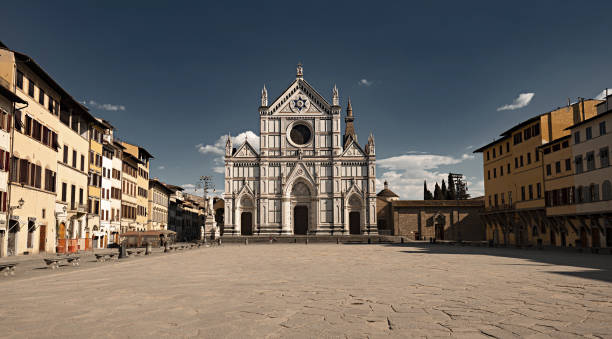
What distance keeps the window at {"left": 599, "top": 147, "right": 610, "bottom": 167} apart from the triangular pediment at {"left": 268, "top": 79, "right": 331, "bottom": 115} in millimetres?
35624

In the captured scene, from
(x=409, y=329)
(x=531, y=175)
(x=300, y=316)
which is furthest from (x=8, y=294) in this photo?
(x=531, y=175)

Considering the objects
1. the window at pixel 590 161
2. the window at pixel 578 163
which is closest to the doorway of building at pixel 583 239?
the window at pixel 578 163

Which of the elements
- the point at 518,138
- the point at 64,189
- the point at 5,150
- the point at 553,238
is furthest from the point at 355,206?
the point at 5,150

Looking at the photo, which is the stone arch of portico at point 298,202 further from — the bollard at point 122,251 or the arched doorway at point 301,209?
the bollard at point 122,251

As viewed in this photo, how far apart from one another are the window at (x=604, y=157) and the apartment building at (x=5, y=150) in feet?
128

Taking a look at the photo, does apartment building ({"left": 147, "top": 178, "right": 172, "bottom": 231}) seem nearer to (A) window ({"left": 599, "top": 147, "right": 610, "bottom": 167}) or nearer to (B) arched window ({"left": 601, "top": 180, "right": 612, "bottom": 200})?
(B) arched window ({"left": 601, "top": 180, "right": 612, "bottom": 200})

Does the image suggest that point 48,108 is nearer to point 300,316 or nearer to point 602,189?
point 300,316

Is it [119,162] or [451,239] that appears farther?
[451,239]

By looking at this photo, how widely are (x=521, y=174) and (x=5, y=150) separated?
43.0m

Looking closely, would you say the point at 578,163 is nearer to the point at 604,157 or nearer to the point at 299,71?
the point at 604,157

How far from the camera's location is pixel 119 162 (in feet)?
157

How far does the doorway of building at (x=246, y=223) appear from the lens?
202 feet

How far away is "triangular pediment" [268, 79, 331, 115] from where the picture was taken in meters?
62.8

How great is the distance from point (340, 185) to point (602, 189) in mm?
33294
